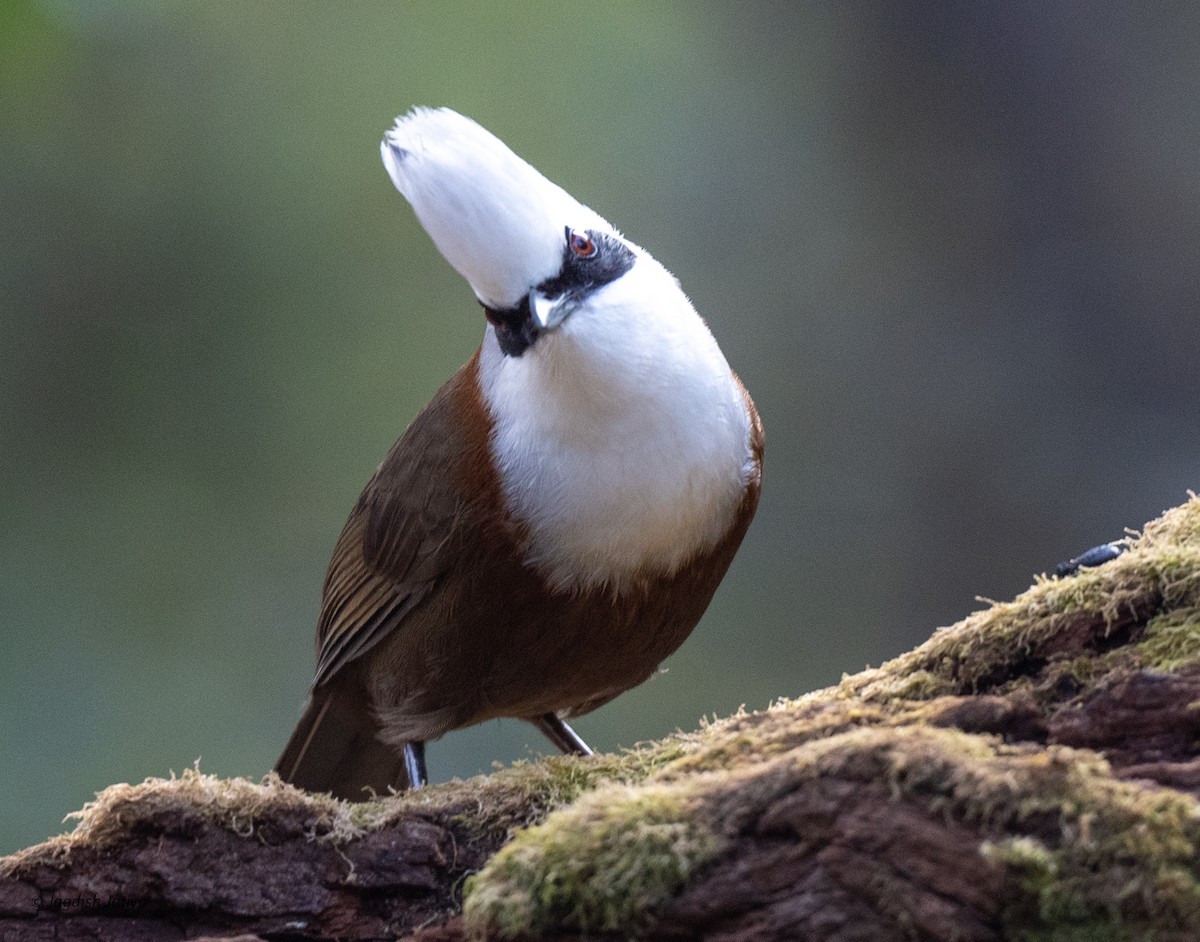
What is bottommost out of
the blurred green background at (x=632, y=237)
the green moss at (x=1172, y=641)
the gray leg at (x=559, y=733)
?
the green moss at (x=1172, y=641)

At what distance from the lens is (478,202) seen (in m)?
2.85

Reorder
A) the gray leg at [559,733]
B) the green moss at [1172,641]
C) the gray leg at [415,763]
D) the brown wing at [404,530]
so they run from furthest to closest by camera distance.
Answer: the gray leg at [559,733], the gray leg at [415,763], the brown wing at [404,530], the green moss at [1172,641]

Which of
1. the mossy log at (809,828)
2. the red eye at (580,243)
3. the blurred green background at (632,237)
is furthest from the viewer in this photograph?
the blurred green background at (632,237)

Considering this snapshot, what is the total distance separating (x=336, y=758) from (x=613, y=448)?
5.16ft

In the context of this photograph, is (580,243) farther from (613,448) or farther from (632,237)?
(632,237)

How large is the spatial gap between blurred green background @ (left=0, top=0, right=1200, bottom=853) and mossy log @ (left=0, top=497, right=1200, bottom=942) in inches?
120

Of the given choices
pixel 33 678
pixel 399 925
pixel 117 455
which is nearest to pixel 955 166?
pixel 117 455

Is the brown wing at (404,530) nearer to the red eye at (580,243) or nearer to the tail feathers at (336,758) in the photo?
the tail feathers at (336,758)

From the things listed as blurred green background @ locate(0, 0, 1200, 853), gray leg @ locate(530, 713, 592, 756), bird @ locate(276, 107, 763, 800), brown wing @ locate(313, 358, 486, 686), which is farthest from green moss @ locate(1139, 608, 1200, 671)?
blurred green background @ locate(0, 0, 1200, 853)

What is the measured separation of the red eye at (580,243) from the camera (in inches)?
119

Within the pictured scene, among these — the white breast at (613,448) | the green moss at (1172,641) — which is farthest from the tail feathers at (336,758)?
the green moss at (1172,641)

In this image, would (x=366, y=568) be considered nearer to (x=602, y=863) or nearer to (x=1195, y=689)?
(x=602, y=863)

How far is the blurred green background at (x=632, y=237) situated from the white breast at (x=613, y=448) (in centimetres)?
283

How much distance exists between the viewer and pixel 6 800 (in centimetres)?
569
